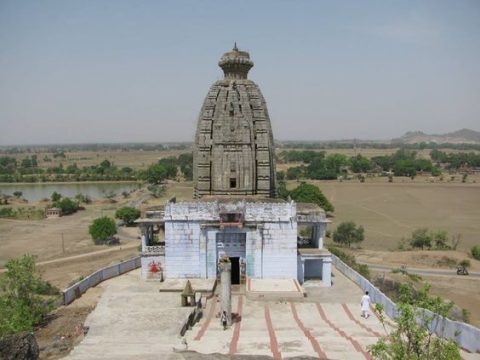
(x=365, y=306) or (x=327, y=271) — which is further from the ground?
(x=327, y=271)

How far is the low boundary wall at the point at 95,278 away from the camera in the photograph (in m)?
22.9

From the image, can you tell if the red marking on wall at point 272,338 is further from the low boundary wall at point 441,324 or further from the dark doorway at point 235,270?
the low boundary wall at point 441,324

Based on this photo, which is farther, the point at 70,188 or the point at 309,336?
the point at 70,188

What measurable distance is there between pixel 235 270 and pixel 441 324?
11194 millimetres

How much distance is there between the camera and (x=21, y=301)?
68.1ft

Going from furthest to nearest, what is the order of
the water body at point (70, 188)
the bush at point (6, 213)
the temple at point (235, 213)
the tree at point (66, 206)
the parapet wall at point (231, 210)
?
the water body at point (70, 188) → the tree at point (66, 206) → the bush at point (6, 213) → the temple at point (235, 213) → the parapet wall at point (231, 210)

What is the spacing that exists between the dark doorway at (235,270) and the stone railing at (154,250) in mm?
3796

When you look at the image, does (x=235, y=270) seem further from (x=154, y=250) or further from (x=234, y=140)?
(x=234, y=140)

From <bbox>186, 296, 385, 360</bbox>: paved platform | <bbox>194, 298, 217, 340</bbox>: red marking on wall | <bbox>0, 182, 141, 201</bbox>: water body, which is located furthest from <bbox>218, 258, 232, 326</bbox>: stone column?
<bbox>0, 182, 141, 201</bbox>: water body

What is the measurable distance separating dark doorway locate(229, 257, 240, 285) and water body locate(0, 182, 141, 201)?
226 ft

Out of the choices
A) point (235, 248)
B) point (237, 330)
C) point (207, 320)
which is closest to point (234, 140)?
point (235, 248)

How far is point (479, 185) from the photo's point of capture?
89.2 meters

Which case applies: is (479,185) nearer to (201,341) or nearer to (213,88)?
(213,88)

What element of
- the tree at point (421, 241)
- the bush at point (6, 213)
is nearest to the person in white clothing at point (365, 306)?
the tree at point (421, 241)
